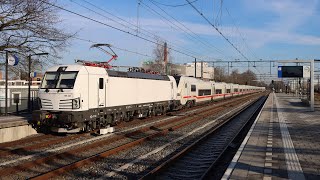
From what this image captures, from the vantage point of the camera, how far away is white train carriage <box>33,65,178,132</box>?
15008 mm

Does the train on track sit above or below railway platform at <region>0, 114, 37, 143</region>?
above

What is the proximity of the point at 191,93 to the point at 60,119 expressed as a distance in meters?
21.4

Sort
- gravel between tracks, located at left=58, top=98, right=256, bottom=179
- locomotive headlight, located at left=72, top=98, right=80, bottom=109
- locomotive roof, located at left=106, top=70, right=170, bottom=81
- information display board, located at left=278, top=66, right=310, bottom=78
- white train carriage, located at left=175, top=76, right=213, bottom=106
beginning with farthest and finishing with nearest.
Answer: information display board, located at left=278, top=66, right=310, bottom=78 < white train carriage, located at left=175, top=76, right=213, bottom=106 < locomotive roof, located at left=106, top=70, right=170, bottom=81 < locomotive headlight, located at left=72, top=98, right=80, bottom=109 < gravel between tracks, located at left=58, top=98, right=256, bottom=179

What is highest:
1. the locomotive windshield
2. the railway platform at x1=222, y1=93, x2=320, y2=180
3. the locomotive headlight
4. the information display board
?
the information display board

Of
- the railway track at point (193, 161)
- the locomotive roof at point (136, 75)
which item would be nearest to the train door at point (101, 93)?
the locomotive roof at point (136, 75)

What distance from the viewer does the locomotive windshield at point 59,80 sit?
15344mm

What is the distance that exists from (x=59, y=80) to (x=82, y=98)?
1403 mm

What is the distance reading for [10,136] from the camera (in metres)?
15.2

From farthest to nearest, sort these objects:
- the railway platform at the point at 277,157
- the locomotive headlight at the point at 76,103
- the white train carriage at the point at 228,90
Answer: the white train carriage at the point at 228,90 < the locomotive headlight at the point at 76,103 < the railway platform at the point at 277,157

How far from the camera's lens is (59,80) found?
51.3ft

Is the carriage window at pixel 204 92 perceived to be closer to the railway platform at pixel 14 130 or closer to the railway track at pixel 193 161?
the railway track at pixel 193 161

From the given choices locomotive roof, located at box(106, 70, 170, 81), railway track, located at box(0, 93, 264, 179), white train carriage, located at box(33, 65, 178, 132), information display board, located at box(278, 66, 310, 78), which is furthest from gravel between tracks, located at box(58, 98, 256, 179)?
information display board, located at box(278, 66, 310, 78)

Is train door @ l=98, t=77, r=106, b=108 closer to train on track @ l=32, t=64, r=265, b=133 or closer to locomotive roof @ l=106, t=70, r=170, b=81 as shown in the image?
train on track @ l=32, t=64, r=265, b=133

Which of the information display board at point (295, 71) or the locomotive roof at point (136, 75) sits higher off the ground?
the information display board at point (295, 71)
